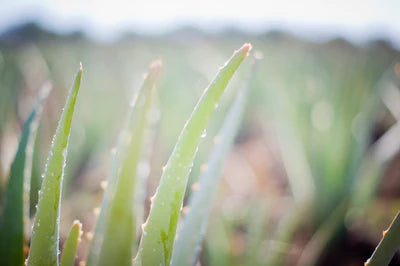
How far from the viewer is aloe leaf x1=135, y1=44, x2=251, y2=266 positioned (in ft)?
0.78

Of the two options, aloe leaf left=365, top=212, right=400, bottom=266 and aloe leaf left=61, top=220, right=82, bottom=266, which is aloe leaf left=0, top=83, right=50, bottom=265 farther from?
aloe leaf left=365, top=212, right=400, bottom=266

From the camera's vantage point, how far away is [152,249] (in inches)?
9.8

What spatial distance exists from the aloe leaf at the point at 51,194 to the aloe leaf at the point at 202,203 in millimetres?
112

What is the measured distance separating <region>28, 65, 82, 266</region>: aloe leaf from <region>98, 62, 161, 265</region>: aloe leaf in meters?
0.07

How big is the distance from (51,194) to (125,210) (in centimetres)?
8

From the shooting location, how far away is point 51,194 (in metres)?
0.24

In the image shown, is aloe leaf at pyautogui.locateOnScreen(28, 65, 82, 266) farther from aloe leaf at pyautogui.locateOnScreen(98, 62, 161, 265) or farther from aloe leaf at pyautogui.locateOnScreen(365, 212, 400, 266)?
aloe leaf at pyautogui.locateOnScreen(365, 212, 400, 266)

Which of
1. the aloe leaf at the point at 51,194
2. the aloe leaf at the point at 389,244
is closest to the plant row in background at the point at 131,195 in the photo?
the aloe leaf at the point at 51,194

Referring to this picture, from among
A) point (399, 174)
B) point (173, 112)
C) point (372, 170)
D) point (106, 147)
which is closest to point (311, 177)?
point (372, 170)

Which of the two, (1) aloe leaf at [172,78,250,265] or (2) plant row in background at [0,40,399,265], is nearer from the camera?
(2) plant row in background at [0,40,399,265]

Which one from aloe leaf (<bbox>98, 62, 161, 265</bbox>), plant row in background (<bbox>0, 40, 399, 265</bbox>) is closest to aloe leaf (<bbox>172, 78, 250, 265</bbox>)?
plant row in background (<bbox>0, 40, 399, 265</bbox>)

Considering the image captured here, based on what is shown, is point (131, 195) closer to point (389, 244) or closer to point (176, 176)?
point (176, 176)

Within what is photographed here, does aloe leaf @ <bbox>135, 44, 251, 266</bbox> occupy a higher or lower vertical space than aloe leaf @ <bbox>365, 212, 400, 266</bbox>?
higher

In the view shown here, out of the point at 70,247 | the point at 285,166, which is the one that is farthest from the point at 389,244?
the point at 285,166
